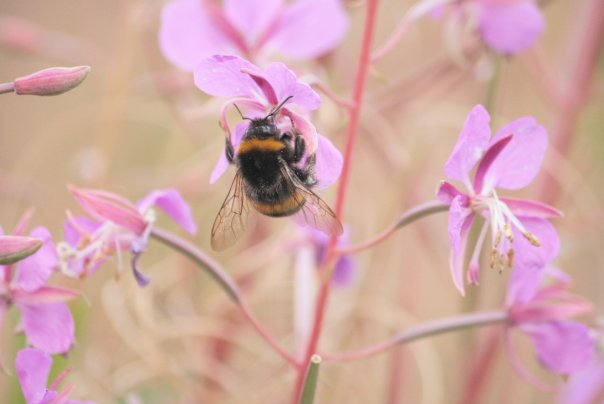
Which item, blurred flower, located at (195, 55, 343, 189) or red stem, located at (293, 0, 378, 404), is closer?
blurred flower, located at (195, 55, 343, 189)

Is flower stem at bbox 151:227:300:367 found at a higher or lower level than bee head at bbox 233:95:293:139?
lower

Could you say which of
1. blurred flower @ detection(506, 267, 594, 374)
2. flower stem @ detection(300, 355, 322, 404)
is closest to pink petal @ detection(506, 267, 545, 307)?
blurred flower @ detection(506, 267, 594, 374)

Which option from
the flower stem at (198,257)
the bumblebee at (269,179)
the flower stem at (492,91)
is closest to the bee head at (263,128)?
the bumblebee at (269,179)

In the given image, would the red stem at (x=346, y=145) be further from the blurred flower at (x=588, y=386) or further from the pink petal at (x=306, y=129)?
the blurred flower at (x=588, y=386)

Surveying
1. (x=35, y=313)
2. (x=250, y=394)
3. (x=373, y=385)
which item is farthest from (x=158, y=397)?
(x=35, y=313)

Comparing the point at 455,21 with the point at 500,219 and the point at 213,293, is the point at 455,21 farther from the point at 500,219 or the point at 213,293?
the point at 213,293

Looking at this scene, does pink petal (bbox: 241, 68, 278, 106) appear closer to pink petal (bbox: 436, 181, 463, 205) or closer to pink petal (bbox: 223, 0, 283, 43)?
pink petal (bbox: 436, 181, 463, 205)
